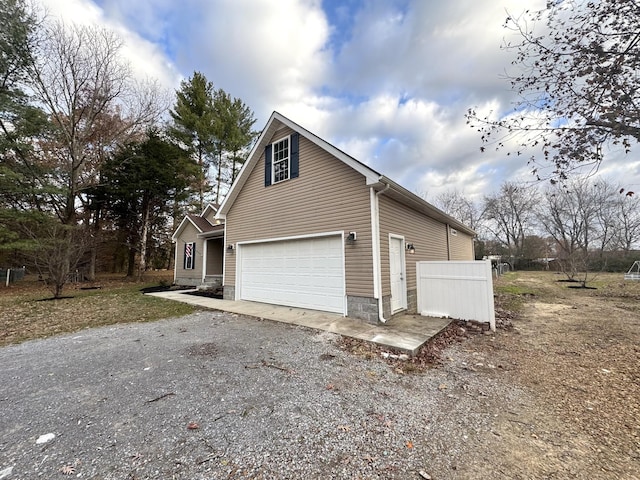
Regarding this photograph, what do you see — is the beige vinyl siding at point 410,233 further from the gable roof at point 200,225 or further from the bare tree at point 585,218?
the bare tree at point 585,218

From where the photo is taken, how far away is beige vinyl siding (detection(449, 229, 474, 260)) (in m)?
12.3

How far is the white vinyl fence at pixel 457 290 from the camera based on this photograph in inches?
235

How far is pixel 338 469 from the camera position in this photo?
1.95m

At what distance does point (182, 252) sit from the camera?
50.1 feet

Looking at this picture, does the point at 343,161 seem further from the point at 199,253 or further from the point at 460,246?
the point at 199,253

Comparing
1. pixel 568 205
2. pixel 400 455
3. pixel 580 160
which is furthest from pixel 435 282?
pixel 568 205

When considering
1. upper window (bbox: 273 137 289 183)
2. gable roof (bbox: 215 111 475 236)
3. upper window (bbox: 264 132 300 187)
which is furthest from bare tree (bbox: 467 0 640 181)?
upper window (bbox: 273 137 289 183)

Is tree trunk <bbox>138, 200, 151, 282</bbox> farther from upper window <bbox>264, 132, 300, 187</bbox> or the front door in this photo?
the front door

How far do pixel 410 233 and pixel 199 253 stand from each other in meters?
11.0

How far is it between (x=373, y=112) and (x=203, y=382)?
10794 mm

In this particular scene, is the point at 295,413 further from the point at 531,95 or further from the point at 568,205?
the point at 568,205

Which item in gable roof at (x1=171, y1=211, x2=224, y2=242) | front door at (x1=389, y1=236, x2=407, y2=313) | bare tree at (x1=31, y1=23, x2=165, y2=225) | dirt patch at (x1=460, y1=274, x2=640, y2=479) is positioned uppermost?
bare tree at (x1=31, y1=23, x2=165, y2=225)

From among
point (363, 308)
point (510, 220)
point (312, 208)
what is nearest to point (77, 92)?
point (312, 208)

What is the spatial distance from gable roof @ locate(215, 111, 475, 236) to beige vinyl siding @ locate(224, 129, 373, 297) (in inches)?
7.4
